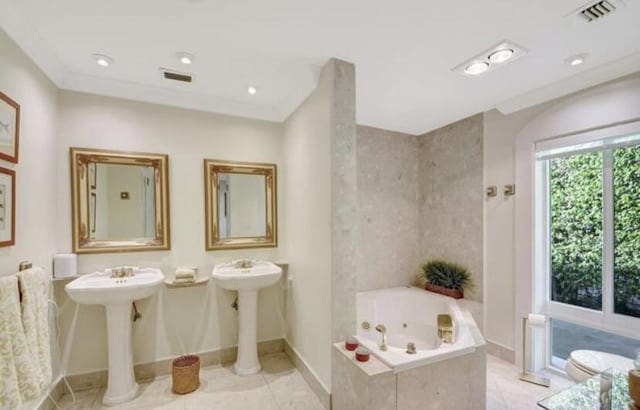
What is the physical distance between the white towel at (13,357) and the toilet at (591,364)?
3213 millimetres

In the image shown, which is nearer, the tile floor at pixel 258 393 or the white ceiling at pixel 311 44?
the white ceiling at pixel 311 44

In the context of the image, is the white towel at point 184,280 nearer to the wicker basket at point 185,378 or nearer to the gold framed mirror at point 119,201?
the gold framed mirror at point 119,201

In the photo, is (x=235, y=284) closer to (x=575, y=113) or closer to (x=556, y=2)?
(x=556, y=2)

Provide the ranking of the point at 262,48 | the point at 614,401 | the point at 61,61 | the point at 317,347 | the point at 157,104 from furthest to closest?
the point at 157,104 → the point at 317,347 → the point at 61,61 → the point at 262,48 → the point at 614,401

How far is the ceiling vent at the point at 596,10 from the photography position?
148cm

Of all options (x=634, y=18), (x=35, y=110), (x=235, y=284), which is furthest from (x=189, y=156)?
(x=634, y=18)

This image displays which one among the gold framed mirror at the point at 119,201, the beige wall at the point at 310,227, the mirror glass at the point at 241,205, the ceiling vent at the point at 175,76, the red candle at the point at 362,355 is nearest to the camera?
the red candle at the point at 362,355

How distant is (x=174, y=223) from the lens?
2604mm

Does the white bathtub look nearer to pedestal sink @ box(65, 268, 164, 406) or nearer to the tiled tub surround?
the tiled tub surround

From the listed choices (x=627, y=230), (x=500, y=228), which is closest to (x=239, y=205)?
(x=500, y=228)

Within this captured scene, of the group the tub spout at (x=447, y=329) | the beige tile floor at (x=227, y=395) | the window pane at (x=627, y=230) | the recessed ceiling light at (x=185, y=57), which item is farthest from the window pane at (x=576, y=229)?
the recessed ceiling light at (x=185, y=57)

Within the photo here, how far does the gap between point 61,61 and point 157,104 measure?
65 centimetres

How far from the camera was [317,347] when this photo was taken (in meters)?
2.25

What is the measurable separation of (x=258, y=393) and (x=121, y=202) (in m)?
1.94
